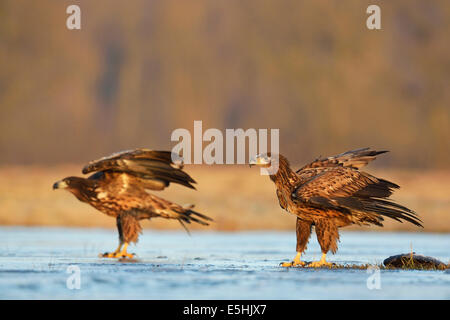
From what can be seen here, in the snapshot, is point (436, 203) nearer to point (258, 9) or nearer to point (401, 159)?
point (401, 159)

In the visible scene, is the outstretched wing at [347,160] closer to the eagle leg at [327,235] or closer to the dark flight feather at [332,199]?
the dark flight feather at [332,199]

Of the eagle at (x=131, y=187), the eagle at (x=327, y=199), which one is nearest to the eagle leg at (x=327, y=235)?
the eagle at (x=327, y=199)

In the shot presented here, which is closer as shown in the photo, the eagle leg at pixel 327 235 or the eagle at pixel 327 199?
the eagle at pixel 327 199

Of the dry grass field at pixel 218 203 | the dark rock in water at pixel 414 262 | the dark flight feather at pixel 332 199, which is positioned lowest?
the dry grass field at pixel 218 203

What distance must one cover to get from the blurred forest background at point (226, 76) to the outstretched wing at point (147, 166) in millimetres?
46042

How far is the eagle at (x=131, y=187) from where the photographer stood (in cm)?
1734

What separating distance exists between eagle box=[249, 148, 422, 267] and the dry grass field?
17752 mm

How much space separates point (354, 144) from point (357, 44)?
11240 millimetres

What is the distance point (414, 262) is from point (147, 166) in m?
5.24

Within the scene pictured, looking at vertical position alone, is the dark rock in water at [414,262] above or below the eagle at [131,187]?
below

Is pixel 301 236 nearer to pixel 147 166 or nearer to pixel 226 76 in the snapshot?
pixel 147 166

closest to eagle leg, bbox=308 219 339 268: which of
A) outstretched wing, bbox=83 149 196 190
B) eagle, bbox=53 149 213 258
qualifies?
eagle, bbox=53 149 213 258

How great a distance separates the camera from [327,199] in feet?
51.9

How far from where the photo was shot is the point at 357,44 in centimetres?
7375
